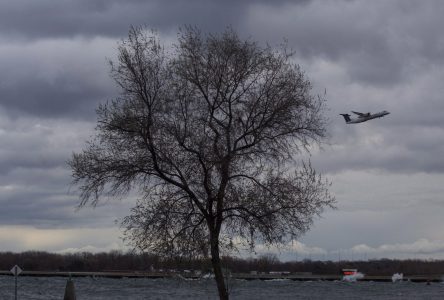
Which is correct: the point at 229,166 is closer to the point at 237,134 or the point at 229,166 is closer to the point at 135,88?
the point at 237,134

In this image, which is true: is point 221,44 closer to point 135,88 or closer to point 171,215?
point 135,88

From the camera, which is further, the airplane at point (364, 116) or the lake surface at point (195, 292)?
the lake surface at point (195, 292)

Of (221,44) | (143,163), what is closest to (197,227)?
(143,163)

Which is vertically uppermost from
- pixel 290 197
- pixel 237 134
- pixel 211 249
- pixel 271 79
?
pixel 271 79

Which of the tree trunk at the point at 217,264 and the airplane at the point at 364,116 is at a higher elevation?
the airplane at the point at 364,116

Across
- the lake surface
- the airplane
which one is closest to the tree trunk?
the airplane

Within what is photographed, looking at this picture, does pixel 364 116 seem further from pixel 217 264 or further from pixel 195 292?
pixel 195 292

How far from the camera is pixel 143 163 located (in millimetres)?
26094

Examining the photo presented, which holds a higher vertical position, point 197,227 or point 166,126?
point 166,126

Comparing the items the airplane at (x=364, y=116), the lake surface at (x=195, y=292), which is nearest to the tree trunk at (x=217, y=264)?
the airplane at (x=364, y=116)

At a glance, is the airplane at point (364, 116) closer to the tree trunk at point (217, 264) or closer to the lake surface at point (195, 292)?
the tree trunk at point (217, 264)

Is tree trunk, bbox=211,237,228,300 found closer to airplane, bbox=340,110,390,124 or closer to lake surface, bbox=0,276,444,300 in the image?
airplane, bbox=340,110,390,124

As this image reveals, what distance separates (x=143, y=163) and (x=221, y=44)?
Result: 4.69 metres

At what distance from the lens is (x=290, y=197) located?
25672 mm
